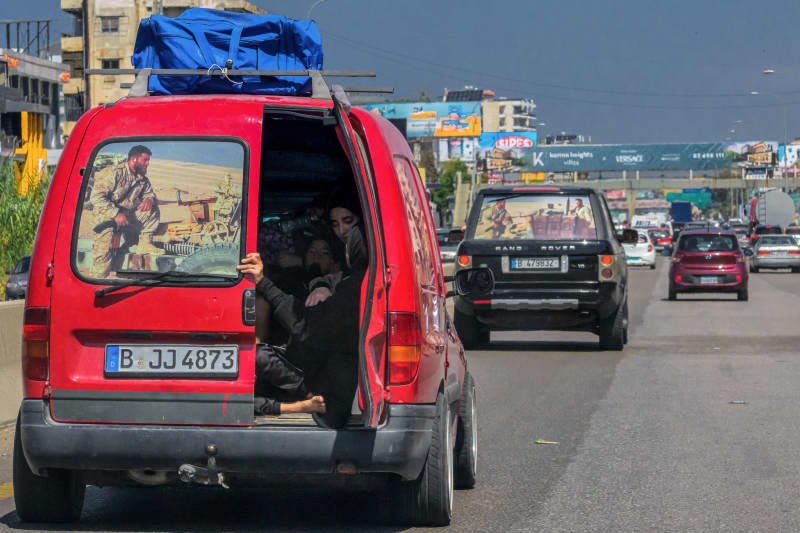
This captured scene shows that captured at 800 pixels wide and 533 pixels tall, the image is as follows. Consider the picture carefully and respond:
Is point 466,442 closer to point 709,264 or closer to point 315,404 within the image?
point 315,404

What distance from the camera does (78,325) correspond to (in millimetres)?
5988

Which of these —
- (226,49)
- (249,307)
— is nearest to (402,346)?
(249,307)

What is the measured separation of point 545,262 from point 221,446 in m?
11.3

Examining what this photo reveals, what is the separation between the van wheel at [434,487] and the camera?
6.34 metres

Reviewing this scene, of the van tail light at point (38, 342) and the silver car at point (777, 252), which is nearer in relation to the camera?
the van tail light at point (38, 342)

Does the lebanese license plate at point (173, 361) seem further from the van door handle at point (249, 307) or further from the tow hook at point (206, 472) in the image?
the tow hook at point (206, 472)

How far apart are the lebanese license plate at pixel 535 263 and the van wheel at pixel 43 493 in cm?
1086

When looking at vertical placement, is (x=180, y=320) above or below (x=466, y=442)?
above

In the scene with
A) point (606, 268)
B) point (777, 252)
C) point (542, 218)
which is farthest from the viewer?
point (777, 252)

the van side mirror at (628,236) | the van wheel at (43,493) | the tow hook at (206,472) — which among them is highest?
the van side mirror at (628,236)

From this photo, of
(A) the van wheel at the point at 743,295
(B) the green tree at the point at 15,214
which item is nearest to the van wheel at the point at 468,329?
(B) the green tree at the point at 15,214

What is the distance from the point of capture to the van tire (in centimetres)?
600

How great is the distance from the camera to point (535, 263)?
55.7 feet

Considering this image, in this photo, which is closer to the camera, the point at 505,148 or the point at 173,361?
the point at 173,361
